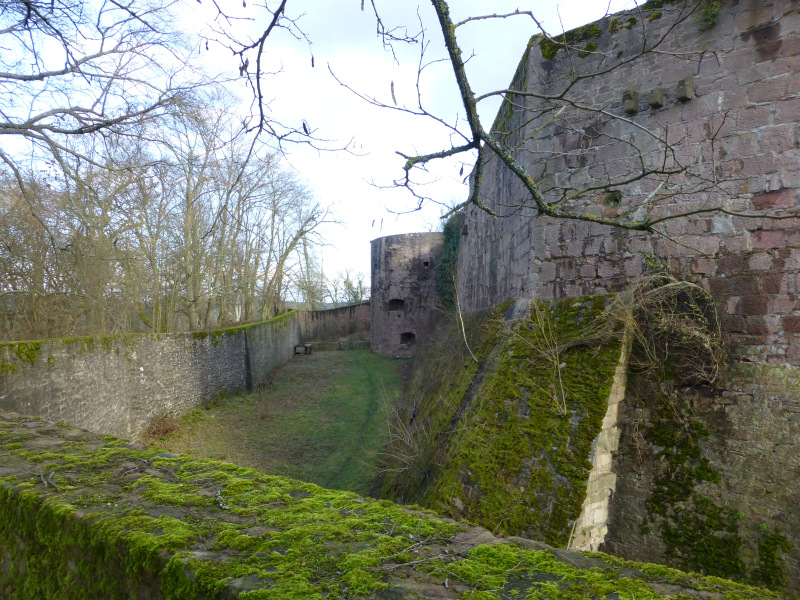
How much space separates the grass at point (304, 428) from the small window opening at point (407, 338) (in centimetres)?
410

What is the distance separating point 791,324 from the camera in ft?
12.2

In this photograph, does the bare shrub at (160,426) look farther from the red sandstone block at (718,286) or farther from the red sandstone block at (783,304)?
the red sandstone block at (783,304)

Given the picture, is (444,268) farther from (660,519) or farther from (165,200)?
(660,519)

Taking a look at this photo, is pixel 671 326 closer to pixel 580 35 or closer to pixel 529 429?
pixel 529 429

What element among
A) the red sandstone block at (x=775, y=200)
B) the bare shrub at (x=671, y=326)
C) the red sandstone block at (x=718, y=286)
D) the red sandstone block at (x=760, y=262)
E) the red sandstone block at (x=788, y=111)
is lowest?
the bare shrub at (x=671, y=326)

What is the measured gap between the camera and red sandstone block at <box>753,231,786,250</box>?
12.5 feet

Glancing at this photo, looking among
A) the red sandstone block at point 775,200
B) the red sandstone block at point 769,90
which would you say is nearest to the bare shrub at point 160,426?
the red sandstone block at point 775,200

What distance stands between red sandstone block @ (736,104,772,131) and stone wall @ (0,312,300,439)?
8372 millimetres

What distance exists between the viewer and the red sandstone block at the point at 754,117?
3900 mm

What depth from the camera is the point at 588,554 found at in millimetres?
1771

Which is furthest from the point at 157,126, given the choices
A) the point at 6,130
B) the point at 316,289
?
the point at 316,289

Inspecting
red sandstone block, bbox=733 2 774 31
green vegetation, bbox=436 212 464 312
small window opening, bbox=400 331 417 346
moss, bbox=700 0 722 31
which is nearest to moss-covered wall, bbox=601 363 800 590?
red sandstone block, bbox=733 2 774 31

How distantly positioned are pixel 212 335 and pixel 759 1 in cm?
1362

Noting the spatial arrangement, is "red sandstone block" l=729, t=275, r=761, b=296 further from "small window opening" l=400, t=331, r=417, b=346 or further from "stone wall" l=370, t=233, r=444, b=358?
"small window opening" l=400, t=331, r=417, b=346
